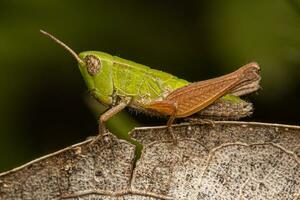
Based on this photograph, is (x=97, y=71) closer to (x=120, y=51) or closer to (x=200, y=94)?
(x=120, y=51)

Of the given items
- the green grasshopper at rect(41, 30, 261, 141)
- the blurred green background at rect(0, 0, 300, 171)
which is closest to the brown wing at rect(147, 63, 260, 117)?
the green grasshopper at rect(41, 30, 261, 141)

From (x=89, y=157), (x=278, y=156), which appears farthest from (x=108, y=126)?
(x=278, y=156)

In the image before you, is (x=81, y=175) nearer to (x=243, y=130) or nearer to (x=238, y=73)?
(x=243, y=130)

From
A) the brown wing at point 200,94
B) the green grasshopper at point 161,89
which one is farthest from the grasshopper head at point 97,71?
the brown wing at point 200,94

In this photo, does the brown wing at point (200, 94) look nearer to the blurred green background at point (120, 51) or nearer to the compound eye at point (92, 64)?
the blurred green background at point (120, 51)

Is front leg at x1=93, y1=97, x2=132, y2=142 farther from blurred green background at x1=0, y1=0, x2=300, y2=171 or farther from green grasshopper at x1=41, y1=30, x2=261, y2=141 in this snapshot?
blurred green background at x1=0, y1=0, x2=300, y2=171

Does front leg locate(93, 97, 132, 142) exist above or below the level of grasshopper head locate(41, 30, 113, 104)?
below
